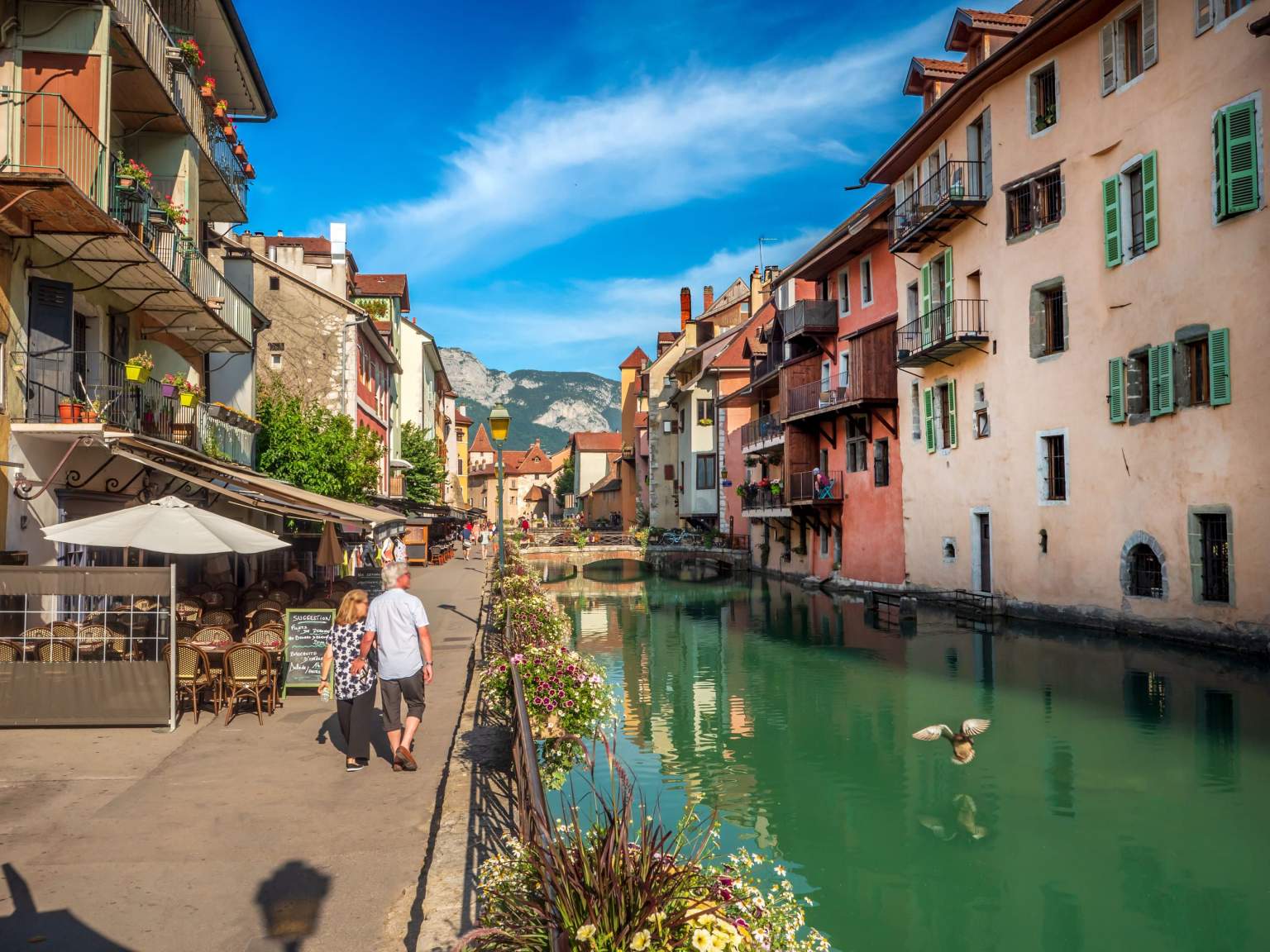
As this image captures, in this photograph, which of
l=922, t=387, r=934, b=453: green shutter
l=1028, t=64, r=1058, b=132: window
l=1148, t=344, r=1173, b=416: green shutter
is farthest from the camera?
l=922, t=387, r=934, b=453: green shutter

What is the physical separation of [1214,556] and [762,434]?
2607cm

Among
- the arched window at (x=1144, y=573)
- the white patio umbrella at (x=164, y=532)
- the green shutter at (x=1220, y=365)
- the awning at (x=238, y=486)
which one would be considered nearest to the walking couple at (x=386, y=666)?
the white patio umbrella at (x=164, y=532)

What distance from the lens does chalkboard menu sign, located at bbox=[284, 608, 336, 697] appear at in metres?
11.8

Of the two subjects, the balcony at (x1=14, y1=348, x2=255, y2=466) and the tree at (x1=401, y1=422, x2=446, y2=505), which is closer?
the balcony at (x1=14, y1=348, x2=255, y2=466)

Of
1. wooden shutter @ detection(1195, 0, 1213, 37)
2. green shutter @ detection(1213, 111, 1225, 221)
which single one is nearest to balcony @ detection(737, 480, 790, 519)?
green shutter @ detection(1213, 111, 1225, 221)

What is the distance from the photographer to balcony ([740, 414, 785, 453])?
4166 cm

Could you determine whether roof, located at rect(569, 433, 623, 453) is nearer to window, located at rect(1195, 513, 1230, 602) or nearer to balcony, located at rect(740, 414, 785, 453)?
balcony, located at rect(740, 414, 785, 453)

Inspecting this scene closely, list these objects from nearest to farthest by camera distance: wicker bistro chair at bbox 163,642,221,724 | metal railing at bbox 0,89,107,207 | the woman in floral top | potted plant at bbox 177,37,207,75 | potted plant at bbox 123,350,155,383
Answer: the woman in floral top < wicker bistro chair at bbox 163,642,221,724 < metal railing at bbox 0,89,107,207 < potted plant at bbox 123,350,155,383 < potted plant at bbox 177,37,207,75

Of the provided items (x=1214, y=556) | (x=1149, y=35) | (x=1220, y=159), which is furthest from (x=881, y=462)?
(x=1220, y=159)

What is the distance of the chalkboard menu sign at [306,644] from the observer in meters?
11.8

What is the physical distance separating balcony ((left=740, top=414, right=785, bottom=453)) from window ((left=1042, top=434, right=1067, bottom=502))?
16283mm

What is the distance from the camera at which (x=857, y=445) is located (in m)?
35.8

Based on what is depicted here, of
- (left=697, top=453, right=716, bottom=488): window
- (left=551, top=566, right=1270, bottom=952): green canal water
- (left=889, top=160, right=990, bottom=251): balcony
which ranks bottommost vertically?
(left=551, top=566, right=1270, bottom=952): green canal water

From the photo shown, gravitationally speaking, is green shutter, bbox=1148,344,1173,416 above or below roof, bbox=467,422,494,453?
below
